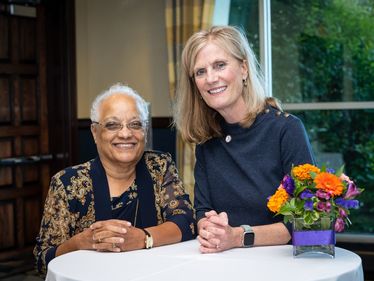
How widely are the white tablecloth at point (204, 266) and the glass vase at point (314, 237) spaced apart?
1.0 inches

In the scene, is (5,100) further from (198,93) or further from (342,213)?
(342,213)

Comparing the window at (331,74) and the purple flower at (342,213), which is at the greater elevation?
the window at (331,74)

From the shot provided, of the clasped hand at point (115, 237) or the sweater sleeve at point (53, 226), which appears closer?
the clasped hand at point (115, 237)

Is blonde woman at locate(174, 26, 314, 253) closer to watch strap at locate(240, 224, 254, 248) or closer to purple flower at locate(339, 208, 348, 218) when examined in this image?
watch strap at locate(240, 224, 254, 248)

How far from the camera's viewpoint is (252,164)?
7.94 ft

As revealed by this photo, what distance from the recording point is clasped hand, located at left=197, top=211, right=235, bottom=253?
2.19 meters

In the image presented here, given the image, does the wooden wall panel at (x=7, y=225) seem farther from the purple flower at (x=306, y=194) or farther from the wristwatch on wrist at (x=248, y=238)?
the purple flower at (x=306, y=194)

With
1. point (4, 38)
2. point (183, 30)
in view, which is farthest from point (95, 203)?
point (4, 38)

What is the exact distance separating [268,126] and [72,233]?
87cm

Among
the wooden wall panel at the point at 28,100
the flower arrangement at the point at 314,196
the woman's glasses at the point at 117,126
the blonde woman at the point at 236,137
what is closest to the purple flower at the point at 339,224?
the flower arrangement at the point at 314,196

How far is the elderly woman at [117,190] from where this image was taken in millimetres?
2514

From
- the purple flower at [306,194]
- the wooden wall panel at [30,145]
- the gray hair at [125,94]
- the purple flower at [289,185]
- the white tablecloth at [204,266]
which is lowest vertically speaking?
the white tablecloth at [204,266]

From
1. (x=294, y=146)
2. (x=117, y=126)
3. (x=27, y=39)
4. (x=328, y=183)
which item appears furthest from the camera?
(x=27, y=39)

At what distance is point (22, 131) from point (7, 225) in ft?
2.76
